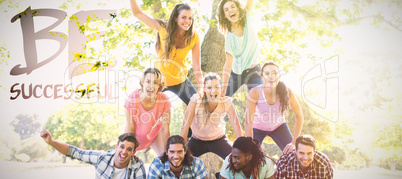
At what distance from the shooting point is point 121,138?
4781 mm

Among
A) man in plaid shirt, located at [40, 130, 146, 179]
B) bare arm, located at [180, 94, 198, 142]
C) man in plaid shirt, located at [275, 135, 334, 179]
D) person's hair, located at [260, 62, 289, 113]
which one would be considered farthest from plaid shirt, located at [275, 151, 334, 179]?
man in plaid shirt, located at [40, 130, 146, 179]

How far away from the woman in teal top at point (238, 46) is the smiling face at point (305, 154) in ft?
4.50

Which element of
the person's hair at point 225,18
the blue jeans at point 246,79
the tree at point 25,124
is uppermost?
the person's hair at point 225,18

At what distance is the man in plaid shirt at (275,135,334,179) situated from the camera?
4.62 m

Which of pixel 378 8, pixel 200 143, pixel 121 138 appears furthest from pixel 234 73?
pixel 378 8

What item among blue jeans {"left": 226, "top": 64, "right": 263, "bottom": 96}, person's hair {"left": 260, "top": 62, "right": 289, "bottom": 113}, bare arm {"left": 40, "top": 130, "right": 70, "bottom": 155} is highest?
blue jeans {"left": 226, "top": 64, "right": 263, "bottom": 96}

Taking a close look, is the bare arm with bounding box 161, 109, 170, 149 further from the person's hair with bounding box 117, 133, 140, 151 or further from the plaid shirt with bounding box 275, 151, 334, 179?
the plaid shirt with bounding box 275, 151, 334, 179

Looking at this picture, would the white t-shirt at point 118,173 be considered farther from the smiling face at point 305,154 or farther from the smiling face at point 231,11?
the smiling face at point 231,11

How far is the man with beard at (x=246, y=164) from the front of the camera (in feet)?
14.8

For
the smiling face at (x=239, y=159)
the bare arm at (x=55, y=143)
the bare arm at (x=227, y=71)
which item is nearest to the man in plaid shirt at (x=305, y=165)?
the smiling face at (x=239, y=159)

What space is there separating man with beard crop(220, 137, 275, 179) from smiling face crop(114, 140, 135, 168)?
46.8 inches

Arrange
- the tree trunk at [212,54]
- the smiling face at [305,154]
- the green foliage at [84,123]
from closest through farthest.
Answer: the smiling face at [305,154], the tree trunk at [212,54], the green foliage at [84,123]

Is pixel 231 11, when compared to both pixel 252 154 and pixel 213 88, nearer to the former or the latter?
pixel 213 88

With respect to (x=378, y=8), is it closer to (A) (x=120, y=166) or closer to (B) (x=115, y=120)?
(A) (x=120, y=166)
